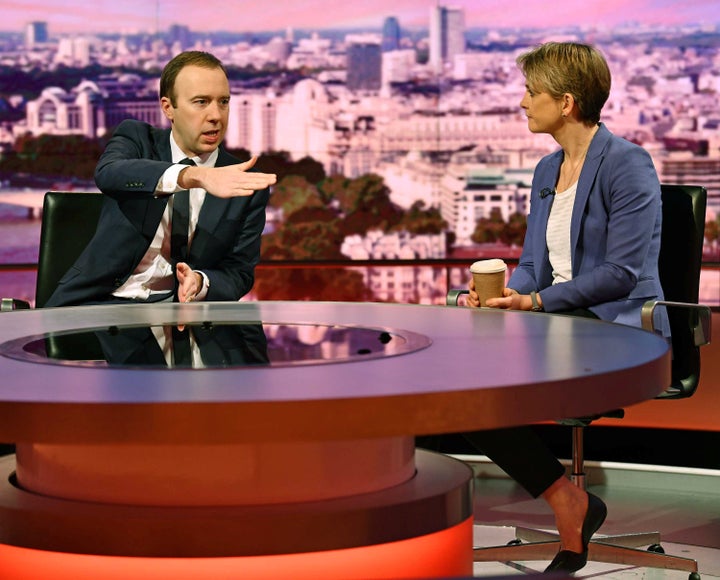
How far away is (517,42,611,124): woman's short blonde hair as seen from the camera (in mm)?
3094

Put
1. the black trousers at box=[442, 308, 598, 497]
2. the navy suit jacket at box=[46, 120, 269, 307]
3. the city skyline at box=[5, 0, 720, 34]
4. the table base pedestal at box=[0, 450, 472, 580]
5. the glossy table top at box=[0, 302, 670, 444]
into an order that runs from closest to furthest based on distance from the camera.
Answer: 1. the glossy table top at box=[0, 302, 670, 444]
2. the table base pedestal at box=[0, 450, 472, 580]
3. the black trousers at box=[442, 308, 598, 497]
4. the navy suit jacket at box=[46, 120, 269, 307]
5. the city skyline at box=[5, 0, 720, 34]

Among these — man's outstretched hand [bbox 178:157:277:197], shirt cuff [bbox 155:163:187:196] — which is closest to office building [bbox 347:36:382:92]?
shirt cuff [bbox 155:163:187:196]

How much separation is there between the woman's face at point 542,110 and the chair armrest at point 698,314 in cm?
61

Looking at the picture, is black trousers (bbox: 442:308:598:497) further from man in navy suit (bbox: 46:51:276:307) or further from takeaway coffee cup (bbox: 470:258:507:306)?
man in navy suit (bbox: 46:51:276:307)

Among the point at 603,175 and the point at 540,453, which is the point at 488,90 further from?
the point at 540,453

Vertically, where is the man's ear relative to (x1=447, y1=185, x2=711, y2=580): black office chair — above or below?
above

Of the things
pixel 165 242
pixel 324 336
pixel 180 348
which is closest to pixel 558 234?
pixel 165 242

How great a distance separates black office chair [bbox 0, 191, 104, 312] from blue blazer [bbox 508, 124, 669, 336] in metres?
1.21

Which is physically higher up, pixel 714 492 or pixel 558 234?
pixel 558 234

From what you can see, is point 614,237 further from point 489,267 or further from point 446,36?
point 446,36

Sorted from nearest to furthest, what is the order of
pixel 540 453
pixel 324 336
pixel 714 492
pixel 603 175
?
pixel 324 336 < pixel 540 453 < pixel 603 175 < pixel 714 492

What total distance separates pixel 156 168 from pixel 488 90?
3983 mm

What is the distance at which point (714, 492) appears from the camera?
3812 millimetres

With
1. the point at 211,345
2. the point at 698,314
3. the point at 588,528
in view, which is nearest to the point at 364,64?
the point at 698,314
